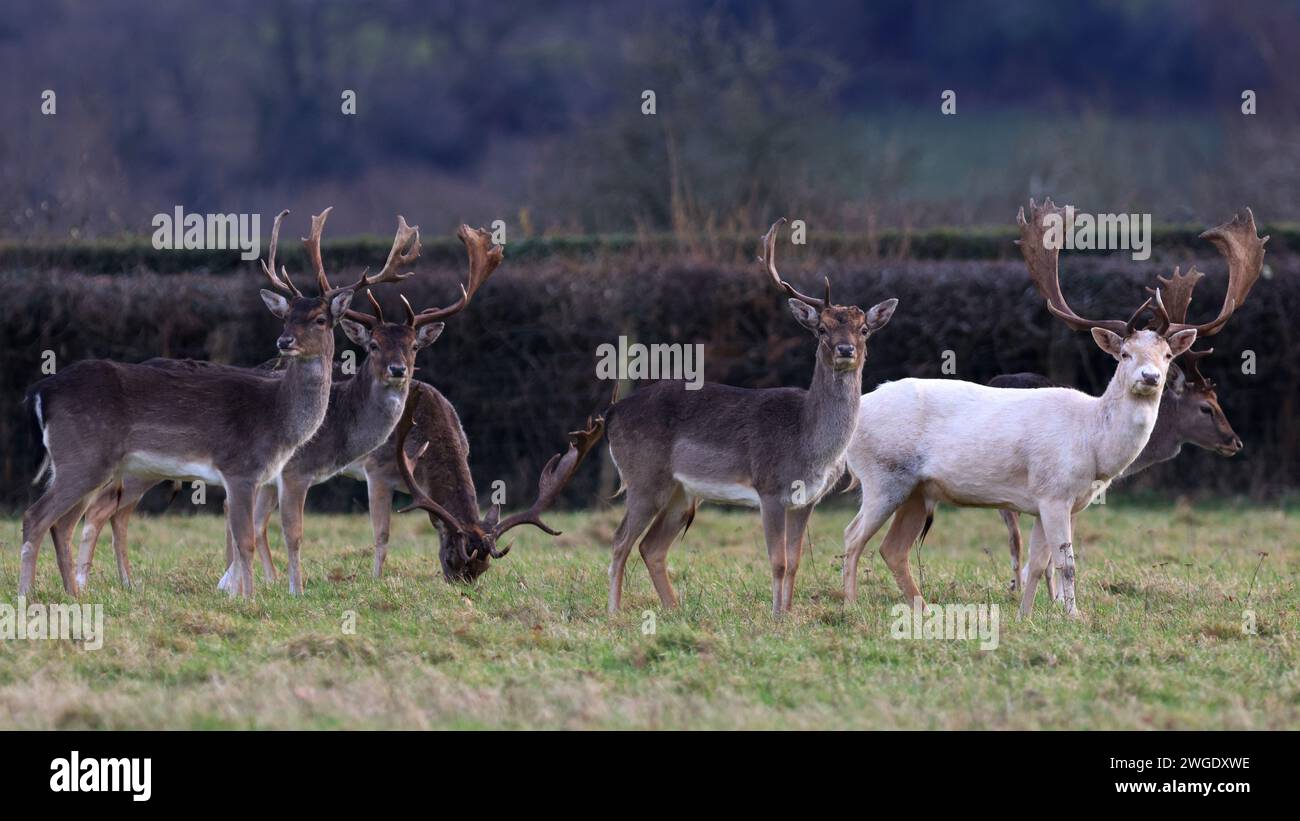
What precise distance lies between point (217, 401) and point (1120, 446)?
5.59m

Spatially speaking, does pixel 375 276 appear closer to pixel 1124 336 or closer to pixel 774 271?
pixel 774 271

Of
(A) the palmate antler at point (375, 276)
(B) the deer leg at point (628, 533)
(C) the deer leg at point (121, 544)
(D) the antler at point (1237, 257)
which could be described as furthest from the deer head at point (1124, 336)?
(C) the deer leg at point (121, 544)

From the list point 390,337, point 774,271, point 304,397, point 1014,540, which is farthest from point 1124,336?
point 304,397

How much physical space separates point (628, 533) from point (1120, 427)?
3.00m

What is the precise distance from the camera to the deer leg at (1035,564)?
33.5ft

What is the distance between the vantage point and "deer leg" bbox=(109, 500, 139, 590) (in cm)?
1121

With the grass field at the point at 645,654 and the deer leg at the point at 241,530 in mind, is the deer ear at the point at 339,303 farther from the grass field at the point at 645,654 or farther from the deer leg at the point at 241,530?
the grass field at the point at 645,654

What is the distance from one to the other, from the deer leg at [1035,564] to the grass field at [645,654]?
6.5 inches

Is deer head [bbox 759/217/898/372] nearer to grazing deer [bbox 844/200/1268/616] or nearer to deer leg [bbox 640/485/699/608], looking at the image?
grazing deer [bbox 844/200/1268/616]

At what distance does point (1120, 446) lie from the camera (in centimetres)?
1013

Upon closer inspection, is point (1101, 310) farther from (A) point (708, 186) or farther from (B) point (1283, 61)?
(B) point (1283, 61)

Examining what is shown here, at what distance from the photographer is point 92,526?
11.4 meters

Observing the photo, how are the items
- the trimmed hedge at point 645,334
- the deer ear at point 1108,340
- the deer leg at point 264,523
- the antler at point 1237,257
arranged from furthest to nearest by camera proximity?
the trimmed hedge at point 645,334, the deer leg at point 264,523, the antler at point 1237,257, the deer ear at point 1108,340
